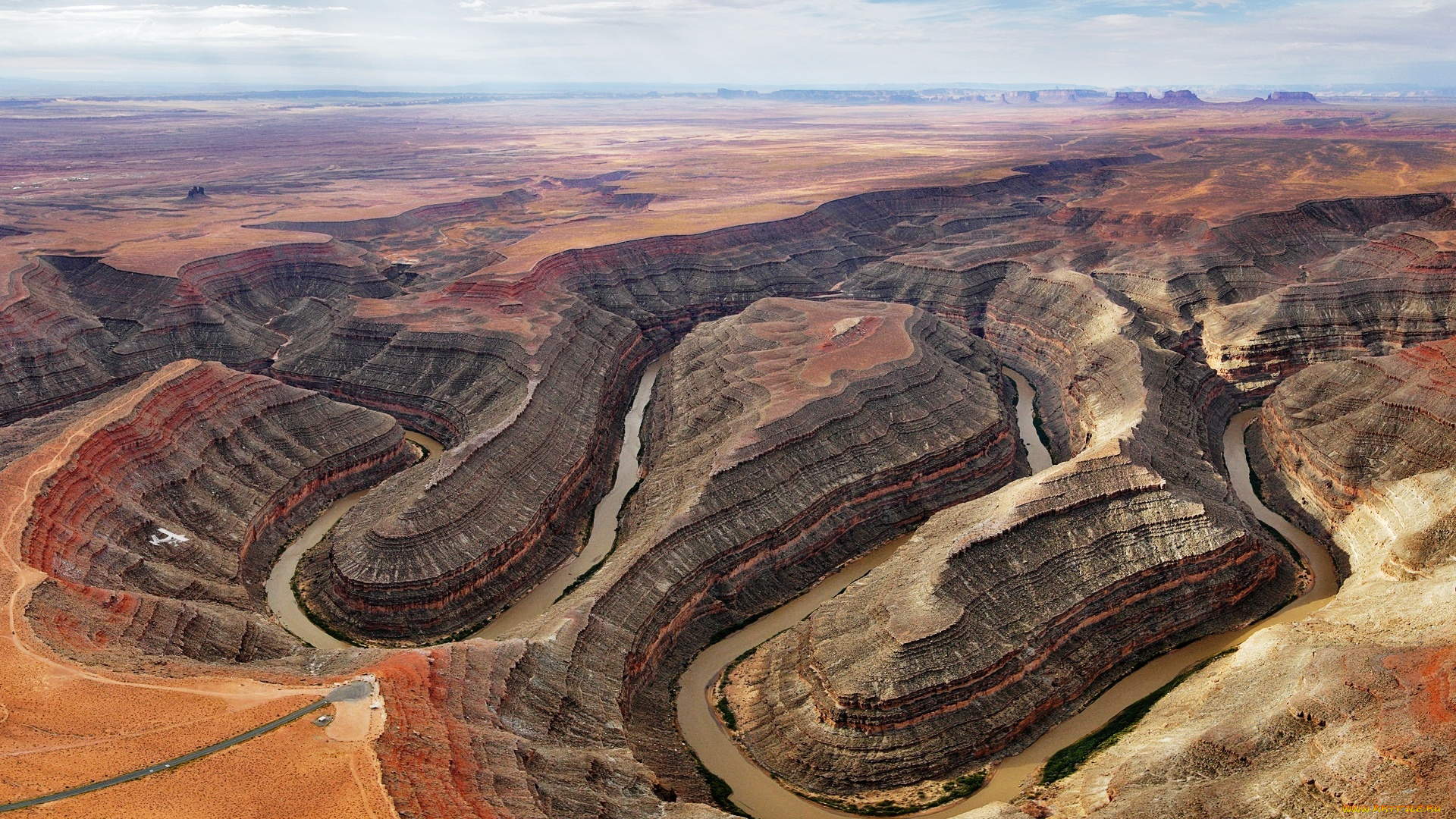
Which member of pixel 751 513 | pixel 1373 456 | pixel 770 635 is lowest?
pixel 770 635

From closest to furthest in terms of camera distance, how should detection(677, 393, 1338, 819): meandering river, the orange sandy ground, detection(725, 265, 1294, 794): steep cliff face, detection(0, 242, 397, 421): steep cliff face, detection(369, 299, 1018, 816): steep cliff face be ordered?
the orange sandy ground → detection(369, 299, 1018, 816): steep cliff face → detection(677, 393, 1338, 819): meandering river → detection(725, 265, 1294, 794): steep cliff face → detection(0, 242, 397, 421): steep cliff face

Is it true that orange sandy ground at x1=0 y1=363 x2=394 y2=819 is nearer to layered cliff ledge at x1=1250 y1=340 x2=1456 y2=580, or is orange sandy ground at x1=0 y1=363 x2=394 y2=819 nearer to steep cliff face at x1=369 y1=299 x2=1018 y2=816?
steep cliff face at x1=369 y1=299 x2=1018 y2=816

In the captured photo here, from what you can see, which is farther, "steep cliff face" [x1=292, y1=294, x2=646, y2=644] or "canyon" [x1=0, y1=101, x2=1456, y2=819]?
"steep cliff face" [x1=292, y1=294, x2=646, y2=644]

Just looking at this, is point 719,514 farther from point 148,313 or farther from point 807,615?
point 148,313

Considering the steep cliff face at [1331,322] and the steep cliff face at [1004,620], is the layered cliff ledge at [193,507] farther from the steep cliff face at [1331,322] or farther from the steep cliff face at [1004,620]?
the steep cliff face at [1331,322]

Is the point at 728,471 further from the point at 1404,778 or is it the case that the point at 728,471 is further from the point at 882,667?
the point at 1404,778

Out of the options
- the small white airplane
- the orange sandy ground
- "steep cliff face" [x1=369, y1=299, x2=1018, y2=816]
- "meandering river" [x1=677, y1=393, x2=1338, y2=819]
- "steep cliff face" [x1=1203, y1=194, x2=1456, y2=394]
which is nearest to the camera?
the orange sandy ground

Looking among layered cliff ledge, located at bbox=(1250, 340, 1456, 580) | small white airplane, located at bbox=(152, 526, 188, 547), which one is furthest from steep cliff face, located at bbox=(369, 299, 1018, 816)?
small white airplane, located at bbox=(152, 526, 188, 547)

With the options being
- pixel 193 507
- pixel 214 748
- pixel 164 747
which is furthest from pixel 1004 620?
pixel 193 507
